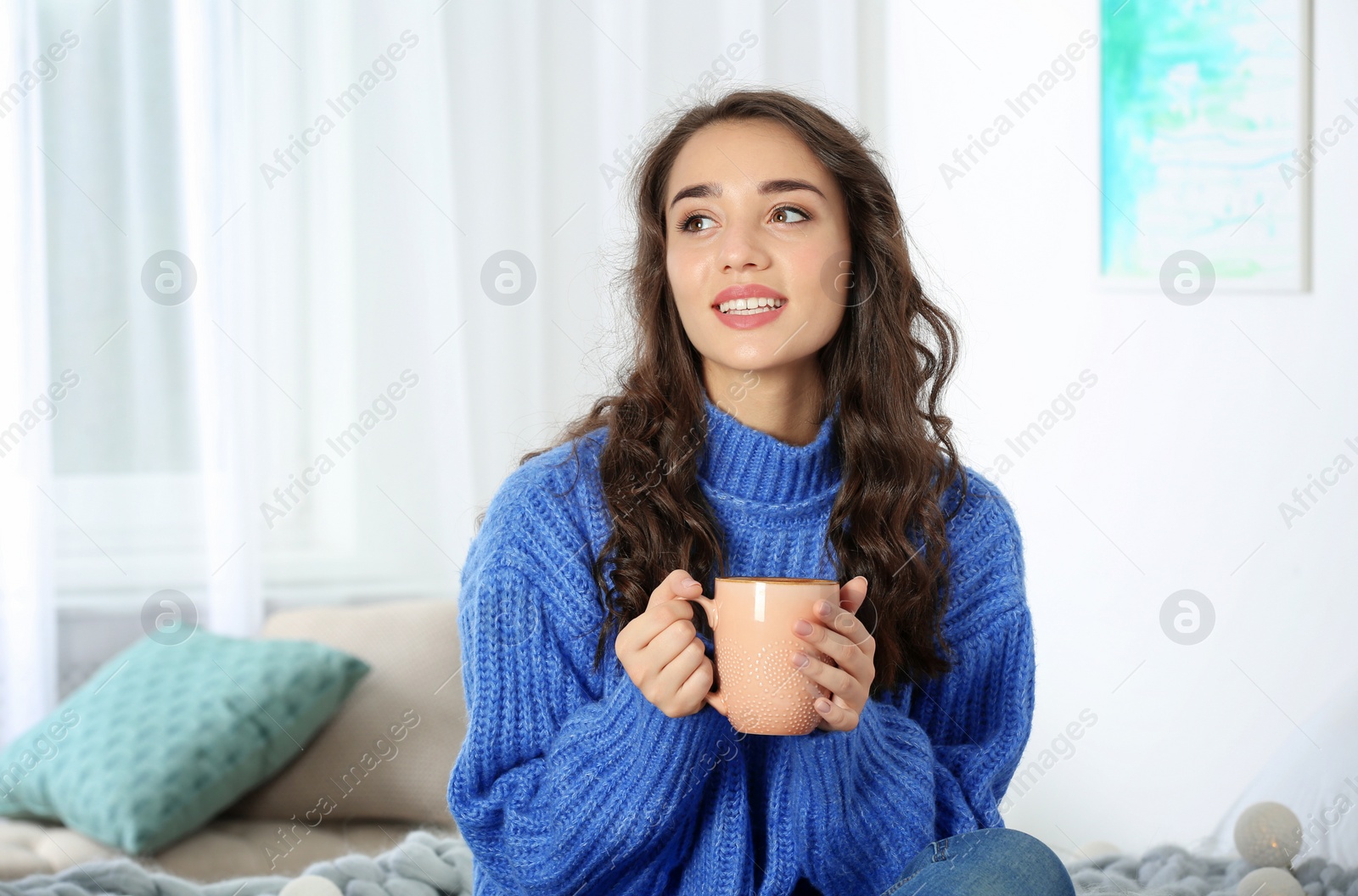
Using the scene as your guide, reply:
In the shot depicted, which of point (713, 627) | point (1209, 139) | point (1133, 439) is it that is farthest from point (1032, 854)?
point (1209, 139)

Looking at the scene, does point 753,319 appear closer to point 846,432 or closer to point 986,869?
point 846,432

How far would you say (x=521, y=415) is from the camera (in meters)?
3.07

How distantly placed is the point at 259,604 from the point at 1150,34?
233 centimetres

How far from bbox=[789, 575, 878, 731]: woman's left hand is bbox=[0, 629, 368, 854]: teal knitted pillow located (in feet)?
4.99

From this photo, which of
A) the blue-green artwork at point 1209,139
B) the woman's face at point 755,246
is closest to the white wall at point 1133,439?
the blue-green artwork at point 1209,139

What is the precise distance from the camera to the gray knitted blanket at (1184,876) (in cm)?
168

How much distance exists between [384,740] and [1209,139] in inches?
78.3

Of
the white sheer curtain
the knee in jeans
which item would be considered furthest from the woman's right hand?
the white sheer curtain

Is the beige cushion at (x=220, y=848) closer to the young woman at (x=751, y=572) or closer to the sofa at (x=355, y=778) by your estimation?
the sofa at (x=355, y=778)

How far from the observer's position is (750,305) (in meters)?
1.43

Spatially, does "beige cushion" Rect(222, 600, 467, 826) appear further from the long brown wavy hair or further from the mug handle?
the mug handle

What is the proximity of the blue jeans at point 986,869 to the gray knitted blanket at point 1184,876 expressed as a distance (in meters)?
0.53

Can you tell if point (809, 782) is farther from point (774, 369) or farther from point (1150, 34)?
point (1150, 34)

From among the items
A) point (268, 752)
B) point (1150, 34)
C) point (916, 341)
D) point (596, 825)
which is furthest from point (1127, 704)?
point (268, 752)
